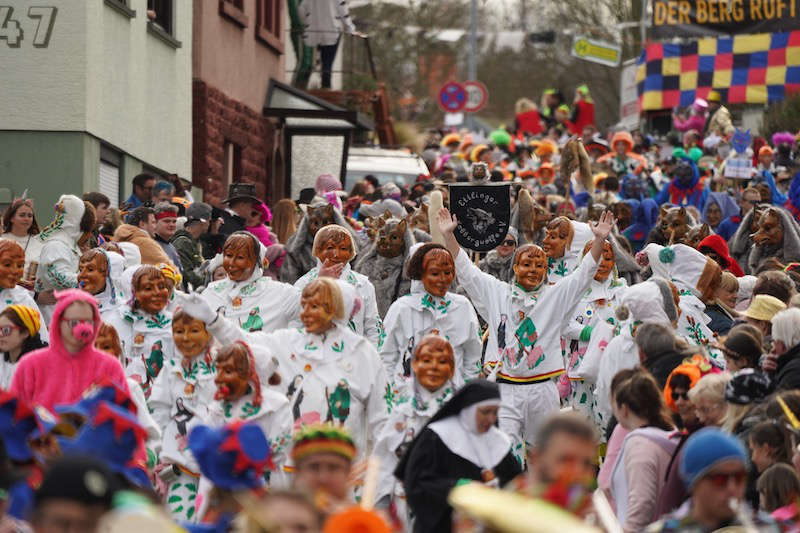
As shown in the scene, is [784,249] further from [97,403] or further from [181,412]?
[97,403]

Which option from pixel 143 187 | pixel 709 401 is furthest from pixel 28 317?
pixel 143 187

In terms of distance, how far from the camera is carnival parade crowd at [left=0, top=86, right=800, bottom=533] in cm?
700

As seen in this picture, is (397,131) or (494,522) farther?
(397,131)

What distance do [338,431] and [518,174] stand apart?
21.9 m

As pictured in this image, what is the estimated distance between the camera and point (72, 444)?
7523 mm

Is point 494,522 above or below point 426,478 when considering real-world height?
above

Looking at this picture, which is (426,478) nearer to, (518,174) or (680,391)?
(680,391)

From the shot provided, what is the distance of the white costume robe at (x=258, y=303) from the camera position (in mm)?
13352

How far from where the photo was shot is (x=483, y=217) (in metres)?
16.2

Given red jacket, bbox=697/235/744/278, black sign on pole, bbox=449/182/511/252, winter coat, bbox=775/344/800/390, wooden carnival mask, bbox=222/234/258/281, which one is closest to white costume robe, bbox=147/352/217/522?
wooden carnival mask, bbox=222/234/258/281

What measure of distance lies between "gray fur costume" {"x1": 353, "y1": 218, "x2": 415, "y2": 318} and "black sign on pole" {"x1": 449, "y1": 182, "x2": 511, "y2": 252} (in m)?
0.86

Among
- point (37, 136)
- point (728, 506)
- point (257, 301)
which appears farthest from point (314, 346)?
point (37, 136)

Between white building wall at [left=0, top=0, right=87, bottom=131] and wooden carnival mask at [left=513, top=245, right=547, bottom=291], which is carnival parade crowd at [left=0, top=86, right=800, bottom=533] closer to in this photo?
wooden carnival mask at [left=513, top=245, right=547, bottom=291]

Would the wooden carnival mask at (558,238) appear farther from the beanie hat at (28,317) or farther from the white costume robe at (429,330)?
the beanie hat at (28,317)
